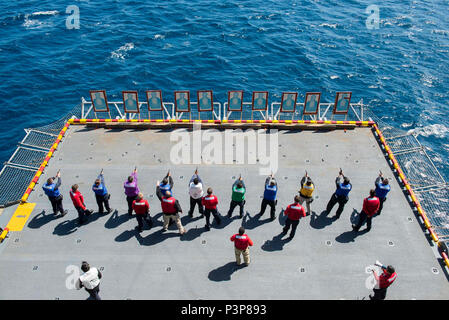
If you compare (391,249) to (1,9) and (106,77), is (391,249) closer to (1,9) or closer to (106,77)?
(106,77)

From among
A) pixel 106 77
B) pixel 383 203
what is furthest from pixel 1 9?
pixel 383 203

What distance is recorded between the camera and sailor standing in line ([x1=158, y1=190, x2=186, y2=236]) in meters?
15.1

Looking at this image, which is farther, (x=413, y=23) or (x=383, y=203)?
(x=413, y=23)

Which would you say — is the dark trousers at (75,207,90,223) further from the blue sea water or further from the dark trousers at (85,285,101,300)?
the blue sea water

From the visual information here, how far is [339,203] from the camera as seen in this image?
666 inches

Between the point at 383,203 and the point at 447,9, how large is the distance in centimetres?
5616

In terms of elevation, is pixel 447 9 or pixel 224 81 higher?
pixel 447 9

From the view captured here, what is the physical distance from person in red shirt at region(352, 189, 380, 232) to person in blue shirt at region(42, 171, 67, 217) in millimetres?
13945

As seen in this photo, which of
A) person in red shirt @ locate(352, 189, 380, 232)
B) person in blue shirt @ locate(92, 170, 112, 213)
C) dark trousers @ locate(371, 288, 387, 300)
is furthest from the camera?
person in blue shirt @ locate(92, 170, 112, 213)

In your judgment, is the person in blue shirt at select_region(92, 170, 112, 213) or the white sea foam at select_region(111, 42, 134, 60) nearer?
the person in blue shirt at select_region(92, 170, 112, 213)

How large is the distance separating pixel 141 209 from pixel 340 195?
359 inches

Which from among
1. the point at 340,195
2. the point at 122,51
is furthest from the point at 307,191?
the point at 122,51

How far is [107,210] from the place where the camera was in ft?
57.9

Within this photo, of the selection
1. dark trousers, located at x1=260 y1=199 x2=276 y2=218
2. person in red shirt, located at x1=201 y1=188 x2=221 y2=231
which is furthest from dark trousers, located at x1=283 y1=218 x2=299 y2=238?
person in red shirt, located at x1=201 y1=188 x2=221 y2=231
